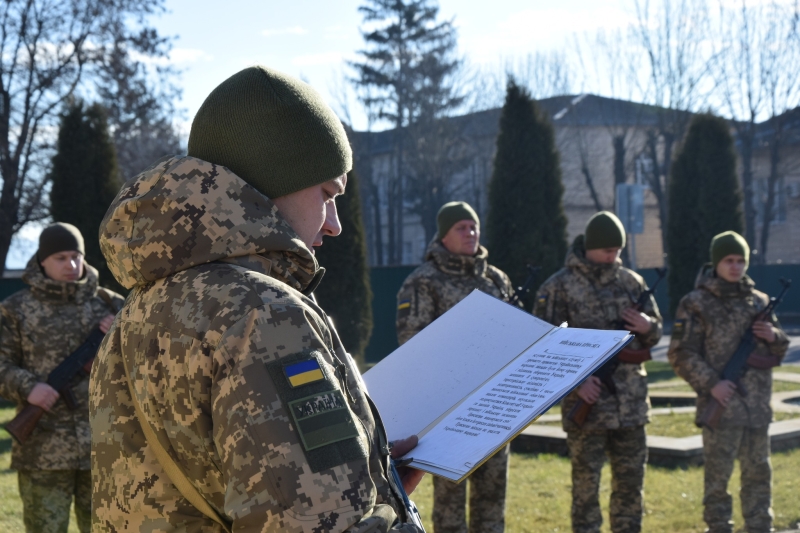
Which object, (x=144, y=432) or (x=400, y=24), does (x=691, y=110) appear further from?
(x=144, y=432)

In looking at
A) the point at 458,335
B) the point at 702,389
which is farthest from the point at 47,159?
the point at 458,335

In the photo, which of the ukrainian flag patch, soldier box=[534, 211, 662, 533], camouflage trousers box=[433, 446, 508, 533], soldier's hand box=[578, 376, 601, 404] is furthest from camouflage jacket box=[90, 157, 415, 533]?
soldier box=[534, 211, 662, 533]

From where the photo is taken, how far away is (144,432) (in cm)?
159

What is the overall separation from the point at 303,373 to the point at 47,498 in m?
4.54

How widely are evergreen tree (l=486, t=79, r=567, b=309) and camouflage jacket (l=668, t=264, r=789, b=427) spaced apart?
8.24 meters

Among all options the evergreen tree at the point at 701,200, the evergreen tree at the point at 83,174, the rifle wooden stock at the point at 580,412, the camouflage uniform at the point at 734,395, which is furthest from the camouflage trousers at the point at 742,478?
the evergreen tree at the point at 701,200

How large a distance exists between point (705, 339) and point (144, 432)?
5.50 m

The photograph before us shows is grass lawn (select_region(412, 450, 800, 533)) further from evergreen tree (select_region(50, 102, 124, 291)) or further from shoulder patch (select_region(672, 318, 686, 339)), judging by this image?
evergreen tree (select_region(50, 102, 124, 291))

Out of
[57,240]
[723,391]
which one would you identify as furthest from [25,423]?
[723,391]

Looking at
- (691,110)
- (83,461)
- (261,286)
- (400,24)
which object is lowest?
(83,461)

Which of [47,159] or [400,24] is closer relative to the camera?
[47,159]

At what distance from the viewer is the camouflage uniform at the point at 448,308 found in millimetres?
5742

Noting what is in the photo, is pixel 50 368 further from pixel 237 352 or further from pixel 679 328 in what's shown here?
pixel 237 352

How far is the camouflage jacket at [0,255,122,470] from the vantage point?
528cm
